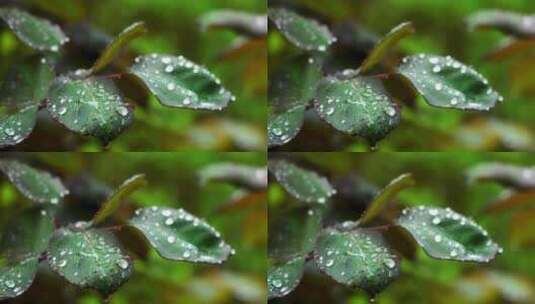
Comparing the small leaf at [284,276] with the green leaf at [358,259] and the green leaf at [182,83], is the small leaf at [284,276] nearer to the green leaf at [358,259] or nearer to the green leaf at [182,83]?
the green leaf at [358,259]

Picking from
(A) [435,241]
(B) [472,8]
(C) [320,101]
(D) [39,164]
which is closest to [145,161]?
(D) [39,164]

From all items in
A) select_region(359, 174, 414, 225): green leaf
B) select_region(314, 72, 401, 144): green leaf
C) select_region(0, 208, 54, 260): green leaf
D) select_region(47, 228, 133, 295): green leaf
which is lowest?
select_region(0, 208, 54, 260): green leaf

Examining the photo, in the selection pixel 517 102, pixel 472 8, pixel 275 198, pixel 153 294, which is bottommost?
pixel 153 294

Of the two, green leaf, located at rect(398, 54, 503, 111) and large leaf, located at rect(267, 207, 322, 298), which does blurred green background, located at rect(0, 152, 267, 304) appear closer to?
large leaf, located at rect(267, 207, 322, 298)

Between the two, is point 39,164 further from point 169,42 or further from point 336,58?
point 336,58

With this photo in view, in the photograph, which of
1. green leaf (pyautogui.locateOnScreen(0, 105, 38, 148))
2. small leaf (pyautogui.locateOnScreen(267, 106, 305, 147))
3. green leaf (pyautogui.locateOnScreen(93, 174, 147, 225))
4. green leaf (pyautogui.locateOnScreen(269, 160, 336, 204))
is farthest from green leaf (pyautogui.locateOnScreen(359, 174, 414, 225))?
green leaf (pyautogui.locateOnScreen(0, 105, 38, 148))

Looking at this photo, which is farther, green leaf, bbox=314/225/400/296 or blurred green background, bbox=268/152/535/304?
blurred green background, bbox=268/152/535/304
